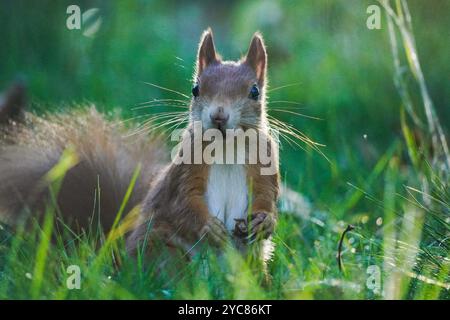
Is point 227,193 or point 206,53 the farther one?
point 206,53

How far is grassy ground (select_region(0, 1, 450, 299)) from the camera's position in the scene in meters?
2.18

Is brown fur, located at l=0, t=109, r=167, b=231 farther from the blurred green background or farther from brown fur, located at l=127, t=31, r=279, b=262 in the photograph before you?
the blurred green background

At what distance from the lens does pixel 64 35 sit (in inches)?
195

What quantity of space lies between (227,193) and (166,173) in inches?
9.4

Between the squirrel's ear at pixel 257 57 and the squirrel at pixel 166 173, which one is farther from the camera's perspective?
the squirrel's ear at pixel 257 57

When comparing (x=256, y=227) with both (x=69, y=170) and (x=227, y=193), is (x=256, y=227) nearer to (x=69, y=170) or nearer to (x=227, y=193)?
(x=227, y=193)

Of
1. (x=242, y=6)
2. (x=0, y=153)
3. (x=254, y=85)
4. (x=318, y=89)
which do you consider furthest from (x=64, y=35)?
(x=254, y=85)

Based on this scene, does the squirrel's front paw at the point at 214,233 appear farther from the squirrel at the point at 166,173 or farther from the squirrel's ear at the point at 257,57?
the squirrel's ear at the point at 257,57

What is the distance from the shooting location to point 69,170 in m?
A: 2.84

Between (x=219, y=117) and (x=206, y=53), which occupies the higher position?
(x=206, y=53)

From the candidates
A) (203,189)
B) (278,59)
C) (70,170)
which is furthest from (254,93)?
(278,59)

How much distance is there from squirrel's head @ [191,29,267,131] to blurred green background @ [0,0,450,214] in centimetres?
88

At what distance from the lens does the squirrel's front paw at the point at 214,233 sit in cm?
243

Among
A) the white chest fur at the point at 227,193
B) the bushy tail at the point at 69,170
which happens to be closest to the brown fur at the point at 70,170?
the bushy tail at the point at 69,170
